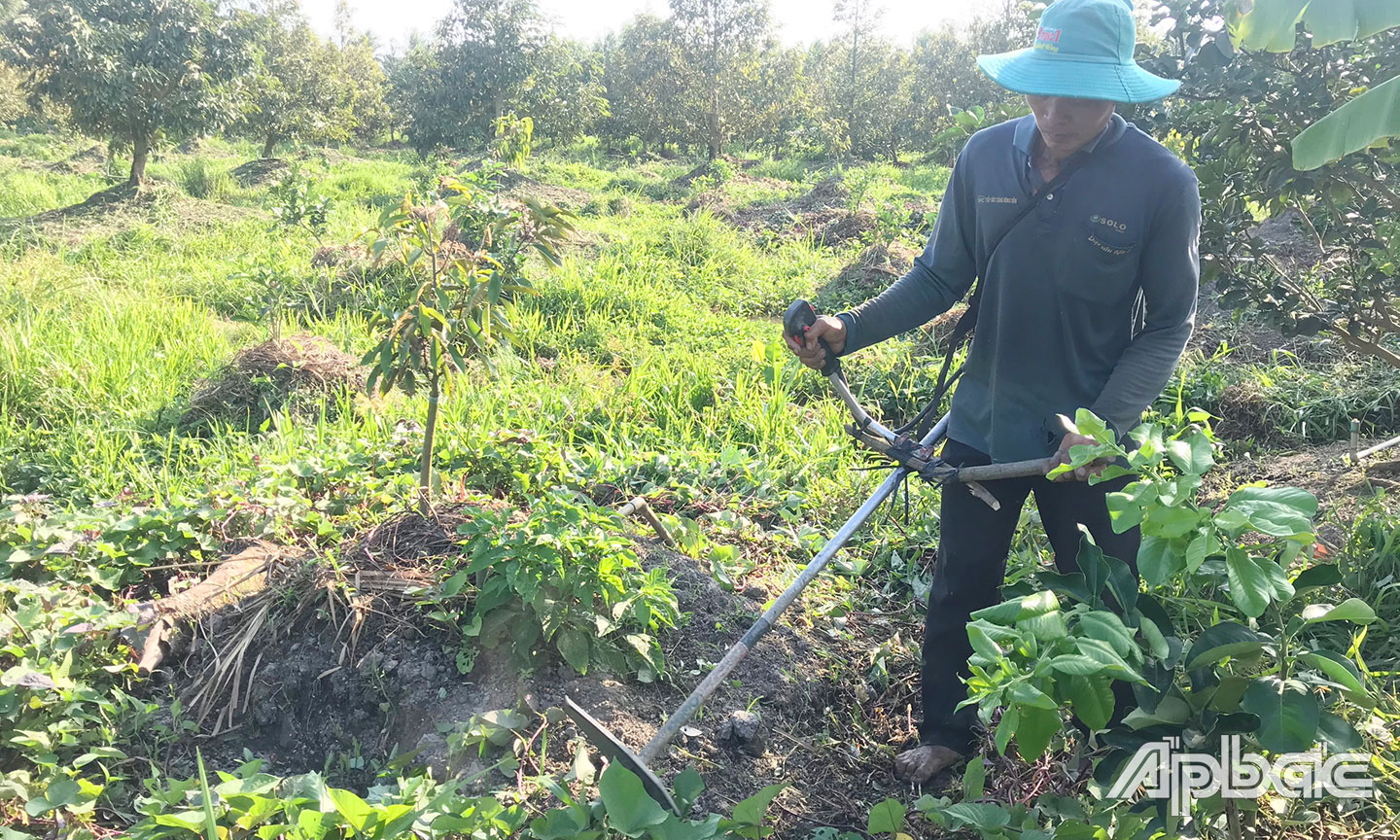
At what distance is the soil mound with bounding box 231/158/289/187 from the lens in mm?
12729

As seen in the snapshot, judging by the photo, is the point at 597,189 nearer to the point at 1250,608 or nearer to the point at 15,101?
the point at 1250,608

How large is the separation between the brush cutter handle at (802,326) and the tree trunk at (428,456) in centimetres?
134

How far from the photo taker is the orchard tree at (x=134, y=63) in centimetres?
1017

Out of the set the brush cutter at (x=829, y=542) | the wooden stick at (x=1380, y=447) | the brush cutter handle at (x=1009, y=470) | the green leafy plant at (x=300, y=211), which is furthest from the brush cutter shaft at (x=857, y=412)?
the green leafy plant at (x=300, y=211)

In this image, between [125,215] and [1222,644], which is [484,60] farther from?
[1222,644]

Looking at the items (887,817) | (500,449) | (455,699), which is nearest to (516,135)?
(500,449)

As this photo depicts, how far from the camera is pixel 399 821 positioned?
5.41 feet

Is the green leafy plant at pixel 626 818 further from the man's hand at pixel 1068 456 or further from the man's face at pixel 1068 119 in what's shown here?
the man's face at pixel 1068 119

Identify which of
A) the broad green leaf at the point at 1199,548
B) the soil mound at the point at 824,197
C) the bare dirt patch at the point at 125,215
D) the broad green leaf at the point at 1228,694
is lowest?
the broad green leaf at the point at 1228,694

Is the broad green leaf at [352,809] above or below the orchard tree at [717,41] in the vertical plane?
below

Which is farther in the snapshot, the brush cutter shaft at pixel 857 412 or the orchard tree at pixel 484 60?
the orchard tree at pixel 484 60

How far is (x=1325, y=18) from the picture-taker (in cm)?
196

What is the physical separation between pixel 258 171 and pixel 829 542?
13861 mm

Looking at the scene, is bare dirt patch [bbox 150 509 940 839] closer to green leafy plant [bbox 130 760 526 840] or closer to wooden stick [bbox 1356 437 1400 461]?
green leafy plant [bbox 130 760 526 840]
